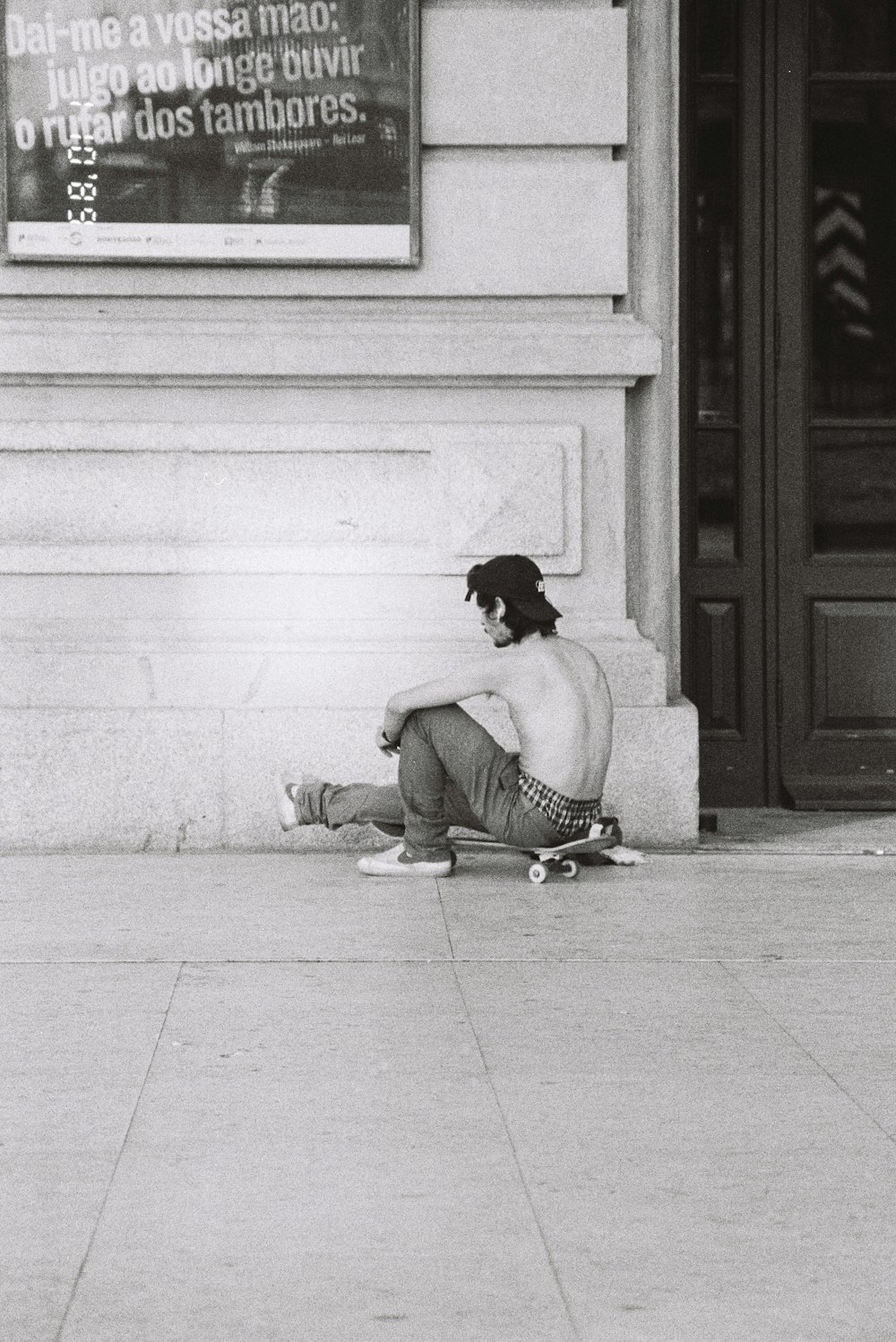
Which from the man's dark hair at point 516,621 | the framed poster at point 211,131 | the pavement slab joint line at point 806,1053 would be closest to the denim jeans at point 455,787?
the man's dark hair at point 516,621

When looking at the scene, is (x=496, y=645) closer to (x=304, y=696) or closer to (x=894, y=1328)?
(x=304, y=696)

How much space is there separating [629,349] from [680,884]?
229cm

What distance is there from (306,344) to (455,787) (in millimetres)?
1986

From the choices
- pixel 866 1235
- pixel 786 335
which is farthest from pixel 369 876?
pixel 866 1235

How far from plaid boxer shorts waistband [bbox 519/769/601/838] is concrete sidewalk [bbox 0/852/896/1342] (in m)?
0.29

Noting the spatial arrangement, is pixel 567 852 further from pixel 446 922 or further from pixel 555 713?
pixel 446 922

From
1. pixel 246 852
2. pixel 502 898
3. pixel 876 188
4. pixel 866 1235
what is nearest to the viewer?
pixel 866 1235

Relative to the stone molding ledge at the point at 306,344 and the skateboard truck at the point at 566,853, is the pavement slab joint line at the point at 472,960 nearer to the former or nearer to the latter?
the skateboard truck at the point at 566,853

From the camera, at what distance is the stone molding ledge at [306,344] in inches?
320

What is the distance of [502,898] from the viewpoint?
7.17m

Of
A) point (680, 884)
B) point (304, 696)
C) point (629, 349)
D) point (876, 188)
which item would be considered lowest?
point (680, 884)

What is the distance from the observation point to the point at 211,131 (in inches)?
322

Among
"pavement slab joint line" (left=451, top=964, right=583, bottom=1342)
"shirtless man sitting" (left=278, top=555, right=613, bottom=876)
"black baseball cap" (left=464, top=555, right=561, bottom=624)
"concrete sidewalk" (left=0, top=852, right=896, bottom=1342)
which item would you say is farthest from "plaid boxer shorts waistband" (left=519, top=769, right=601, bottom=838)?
"pavement slab joint line" (left=451, top=964, right=583, bottom=1342)

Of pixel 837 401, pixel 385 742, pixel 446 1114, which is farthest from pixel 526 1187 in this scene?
pixel 837 401
